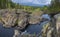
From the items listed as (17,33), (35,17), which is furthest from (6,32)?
(35,17)

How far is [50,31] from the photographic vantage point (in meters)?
3.53

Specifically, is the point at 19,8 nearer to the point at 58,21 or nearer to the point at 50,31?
the point at 50,31

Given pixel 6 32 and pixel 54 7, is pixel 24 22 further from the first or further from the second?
pixel 54 7

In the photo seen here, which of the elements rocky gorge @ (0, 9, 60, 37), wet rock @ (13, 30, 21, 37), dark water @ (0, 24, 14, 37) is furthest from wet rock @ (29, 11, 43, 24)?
dark water @ (0, 24, 14, 37)

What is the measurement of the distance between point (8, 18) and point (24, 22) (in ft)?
1.46

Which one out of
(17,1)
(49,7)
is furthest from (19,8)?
(49,7)

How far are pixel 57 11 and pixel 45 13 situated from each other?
313mm

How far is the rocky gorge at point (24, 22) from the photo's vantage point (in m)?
4.06

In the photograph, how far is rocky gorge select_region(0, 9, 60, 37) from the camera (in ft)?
13.3

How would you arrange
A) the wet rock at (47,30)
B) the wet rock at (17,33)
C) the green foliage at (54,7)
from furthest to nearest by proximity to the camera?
the wet rock at (17,33)
the green foliage at (54,7)
the wet rock at (47,30)

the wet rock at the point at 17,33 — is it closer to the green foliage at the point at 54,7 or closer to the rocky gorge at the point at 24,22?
the rocky gorge at the point at 24,22

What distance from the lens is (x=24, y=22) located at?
13.6 feet

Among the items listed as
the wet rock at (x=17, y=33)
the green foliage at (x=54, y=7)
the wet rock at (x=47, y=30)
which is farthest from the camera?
the wet rock at (x=17, y=33)

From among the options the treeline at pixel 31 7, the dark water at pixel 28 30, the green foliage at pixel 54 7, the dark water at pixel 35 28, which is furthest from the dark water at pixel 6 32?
the green foliage at pixel 54 7
